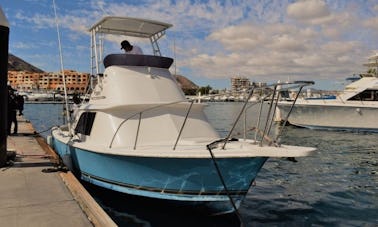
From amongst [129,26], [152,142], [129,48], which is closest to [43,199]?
[152,142]

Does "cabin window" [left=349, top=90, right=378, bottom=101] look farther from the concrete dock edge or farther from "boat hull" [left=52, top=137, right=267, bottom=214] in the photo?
the concrete dock edge

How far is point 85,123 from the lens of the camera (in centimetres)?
988

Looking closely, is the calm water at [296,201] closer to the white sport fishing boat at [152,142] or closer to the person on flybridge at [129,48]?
the white sport fishing boat at [152,142]

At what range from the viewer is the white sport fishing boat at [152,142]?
273 inches

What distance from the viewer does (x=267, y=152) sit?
6.39 metres

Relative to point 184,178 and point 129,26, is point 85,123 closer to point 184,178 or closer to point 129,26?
point 129,26

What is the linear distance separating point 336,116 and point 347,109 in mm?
857

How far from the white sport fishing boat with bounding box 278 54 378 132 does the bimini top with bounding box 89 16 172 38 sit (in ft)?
58.4

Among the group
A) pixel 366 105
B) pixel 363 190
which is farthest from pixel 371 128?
pixel 363 190

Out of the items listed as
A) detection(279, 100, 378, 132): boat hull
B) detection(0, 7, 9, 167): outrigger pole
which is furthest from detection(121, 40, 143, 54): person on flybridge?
detection(279, 100, 378, 132): boat hull

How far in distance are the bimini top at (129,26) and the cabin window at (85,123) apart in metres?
2.50

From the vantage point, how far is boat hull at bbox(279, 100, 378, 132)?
25894 mm

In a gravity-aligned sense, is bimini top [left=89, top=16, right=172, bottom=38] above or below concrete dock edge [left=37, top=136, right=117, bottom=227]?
above

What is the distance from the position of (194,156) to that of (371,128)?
22475 mm
